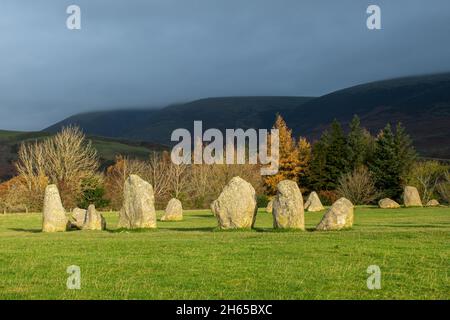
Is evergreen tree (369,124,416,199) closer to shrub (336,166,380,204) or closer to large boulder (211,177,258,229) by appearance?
shrub (336,166,380,204)

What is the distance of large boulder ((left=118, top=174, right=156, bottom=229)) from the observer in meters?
26.9

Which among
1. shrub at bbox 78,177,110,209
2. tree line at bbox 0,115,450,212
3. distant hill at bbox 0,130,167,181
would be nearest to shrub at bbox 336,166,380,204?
tree line at bbox 0,115,450,212

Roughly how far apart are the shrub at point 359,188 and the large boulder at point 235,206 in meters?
35.3

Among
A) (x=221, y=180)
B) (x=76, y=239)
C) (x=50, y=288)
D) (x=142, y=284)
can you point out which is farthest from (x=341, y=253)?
(x=221, y=180)

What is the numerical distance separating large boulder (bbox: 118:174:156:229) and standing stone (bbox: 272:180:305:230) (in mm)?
5990

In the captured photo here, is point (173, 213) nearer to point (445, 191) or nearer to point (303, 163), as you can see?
point (445, 191)

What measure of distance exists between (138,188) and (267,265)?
13673 mm

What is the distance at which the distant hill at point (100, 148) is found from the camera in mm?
124825

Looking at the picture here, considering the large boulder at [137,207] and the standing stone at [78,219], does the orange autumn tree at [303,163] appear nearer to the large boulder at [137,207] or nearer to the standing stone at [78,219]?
the standing stone at [78,219]

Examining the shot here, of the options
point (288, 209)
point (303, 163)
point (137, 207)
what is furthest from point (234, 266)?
point (303, 163)

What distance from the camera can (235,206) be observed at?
2577 centimetres

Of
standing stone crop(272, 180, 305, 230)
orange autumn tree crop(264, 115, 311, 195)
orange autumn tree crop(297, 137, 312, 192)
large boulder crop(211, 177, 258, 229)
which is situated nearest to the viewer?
standing stone crop(272, 180, 305, 230)

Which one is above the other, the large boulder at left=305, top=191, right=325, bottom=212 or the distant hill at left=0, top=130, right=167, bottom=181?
the distant hill at left=0, top=130, right=167, bottom=181

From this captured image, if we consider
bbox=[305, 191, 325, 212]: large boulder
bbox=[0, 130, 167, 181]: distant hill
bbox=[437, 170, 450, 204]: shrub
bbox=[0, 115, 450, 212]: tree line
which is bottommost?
bbox=[305, 191, 325, 212]: large boulder
